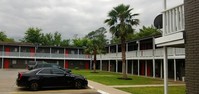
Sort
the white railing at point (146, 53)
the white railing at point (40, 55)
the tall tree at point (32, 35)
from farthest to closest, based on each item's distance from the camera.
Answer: the tall tree at point (32, 35) < the white railing at point (40, 55) < the white railing at point (146, 53)

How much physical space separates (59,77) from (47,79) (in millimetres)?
830

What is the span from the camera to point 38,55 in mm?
57469

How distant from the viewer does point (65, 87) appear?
62.9 feet

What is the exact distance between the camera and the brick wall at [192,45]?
306 inches

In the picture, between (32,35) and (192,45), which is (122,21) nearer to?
(192,45)

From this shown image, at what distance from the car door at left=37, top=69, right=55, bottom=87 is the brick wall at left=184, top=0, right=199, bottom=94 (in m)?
11.4

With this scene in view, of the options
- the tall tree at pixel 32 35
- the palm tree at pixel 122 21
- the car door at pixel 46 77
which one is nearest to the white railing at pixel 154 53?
the palm tree at pixel 122 21

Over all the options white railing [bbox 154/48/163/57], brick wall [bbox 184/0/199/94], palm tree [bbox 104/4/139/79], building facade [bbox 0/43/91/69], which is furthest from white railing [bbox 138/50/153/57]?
building facade [bbox 0/43/91/69]

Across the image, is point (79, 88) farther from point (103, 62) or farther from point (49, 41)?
point (49, 41)

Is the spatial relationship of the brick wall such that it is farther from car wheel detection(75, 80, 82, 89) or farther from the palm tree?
the palm tree

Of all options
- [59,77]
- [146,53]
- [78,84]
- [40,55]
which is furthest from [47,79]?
[40,55]

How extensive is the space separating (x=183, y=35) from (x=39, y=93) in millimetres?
10023

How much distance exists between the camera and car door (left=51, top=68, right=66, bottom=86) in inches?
711

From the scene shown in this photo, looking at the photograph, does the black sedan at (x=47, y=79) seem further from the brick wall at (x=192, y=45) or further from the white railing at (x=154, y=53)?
the white railing at (x=154, y=53)
